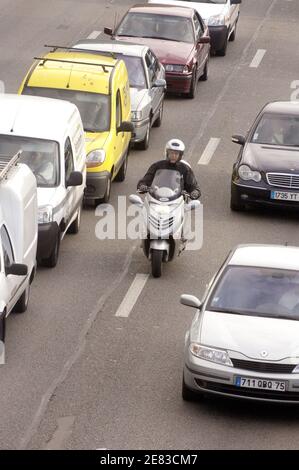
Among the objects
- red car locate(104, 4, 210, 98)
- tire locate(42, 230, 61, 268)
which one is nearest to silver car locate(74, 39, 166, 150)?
red car locate(104, 4, 210, 98)

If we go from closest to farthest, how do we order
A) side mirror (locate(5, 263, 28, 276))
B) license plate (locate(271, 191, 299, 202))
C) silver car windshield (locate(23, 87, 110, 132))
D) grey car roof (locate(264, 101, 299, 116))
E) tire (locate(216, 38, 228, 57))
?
side mirror (locate(5, 263, 28, 276))
license plate (locate(271, 191, 299, 202))
silver car windshield (locate(23, 87, 110, 132))
grey car roof (locate(264, 101, 299, 116))
tire (locate(216, 38, 228, 57))

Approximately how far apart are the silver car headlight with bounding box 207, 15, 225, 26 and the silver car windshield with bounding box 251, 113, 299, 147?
37.4 feet

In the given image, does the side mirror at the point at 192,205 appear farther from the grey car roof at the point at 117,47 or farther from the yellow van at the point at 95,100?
the grey car roof at the point at 117,47

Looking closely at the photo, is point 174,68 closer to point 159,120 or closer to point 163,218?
point 159,120

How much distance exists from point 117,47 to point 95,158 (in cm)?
576

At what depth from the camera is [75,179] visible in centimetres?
2192

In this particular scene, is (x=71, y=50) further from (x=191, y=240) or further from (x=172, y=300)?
(x=172, y=300)

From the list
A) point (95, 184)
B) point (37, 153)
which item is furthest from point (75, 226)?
point (37, 153)

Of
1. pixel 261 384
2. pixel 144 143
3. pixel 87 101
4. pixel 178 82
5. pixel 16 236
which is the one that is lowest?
pixel 178 82

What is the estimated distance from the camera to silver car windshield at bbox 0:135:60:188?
72.7 ft

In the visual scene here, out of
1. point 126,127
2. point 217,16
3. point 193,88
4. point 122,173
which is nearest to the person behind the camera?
point 126,127

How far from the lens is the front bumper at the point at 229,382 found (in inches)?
621

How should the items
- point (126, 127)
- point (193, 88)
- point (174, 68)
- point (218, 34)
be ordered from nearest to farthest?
point (126, 127), point (174, 68), point (193, 88), point (218, 34)

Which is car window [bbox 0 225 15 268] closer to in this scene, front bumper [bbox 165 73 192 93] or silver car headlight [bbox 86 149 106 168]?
silver car headlight [bbox 86 149 106 168]
